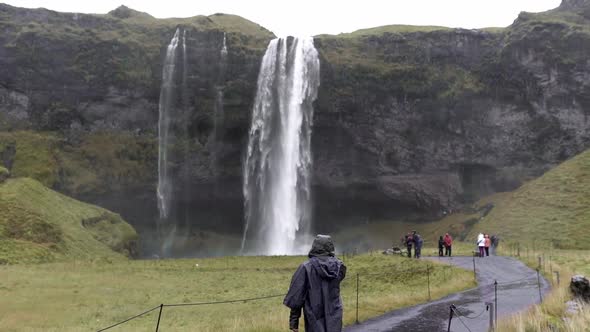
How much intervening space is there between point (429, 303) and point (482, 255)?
53.8ft

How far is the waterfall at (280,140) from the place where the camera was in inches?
2199

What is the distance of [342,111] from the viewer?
57.3 meters

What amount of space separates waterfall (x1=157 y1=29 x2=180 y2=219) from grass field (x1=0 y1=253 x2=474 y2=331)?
81.4ft

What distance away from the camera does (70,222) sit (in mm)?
43562

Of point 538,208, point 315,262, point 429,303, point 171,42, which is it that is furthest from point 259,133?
point 315,262

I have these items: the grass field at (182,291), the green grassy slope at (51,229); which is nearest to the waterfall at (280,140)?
the green grassy slope at (51,229)

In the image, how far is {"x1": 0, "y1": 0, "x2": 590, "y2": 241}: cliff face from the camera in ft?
186

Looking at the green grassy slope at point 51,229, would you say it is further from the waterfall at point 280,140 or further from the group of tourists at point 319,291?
the group of tourists at point 319,291

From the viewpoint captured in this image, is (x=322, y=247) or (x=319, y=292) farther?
(x=322, y=247)

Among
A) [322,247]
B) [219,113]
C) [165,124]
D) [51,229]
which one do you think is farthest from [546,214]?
[322,247]

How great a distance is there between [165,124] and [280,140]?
45.4 feet

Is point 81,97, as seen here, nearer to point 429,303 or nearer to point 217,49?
point 217,49

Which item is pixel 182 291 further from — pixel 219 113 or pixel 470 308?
pixel 219 113

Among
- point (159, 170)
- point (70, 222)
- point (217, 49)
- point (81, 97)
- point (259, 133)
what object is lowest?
point (70, 222)
